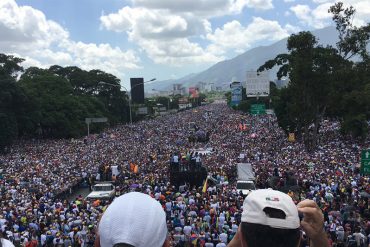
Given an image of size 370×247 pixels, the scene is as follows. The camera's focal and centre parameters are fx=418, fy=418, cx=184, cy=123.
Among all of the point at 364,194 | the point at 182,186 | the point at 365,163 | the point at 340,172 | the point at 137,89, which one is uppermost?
the point at 137,89

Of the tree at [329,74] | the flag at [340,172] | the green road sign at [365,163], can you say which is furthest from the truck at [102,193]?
the tree at [329,74]

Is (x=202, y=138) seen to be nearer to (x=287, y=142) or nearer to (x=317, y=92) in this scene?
(x=287, y=142)

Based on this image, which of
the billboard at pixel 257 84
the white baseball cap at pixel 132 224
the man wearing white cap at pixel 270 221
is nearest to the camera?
the white baseball cap at pixel 132 224

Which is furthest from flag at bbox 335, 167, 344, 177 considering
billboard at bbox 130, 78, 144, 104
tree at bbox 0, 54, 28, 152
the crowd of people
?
billboard at bbox 130, 78, 144, 104

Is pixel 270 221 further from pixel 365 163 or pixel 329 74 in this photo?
pixel 329 74

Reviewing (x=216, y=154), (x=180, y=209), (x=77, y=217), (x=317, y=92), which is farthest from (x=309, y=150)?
(x=77, y=217)

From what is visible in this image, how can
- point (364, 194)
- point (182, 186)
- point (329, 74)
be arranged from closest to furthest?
point (364, 194)
point (182, 186)
point (329, 74)

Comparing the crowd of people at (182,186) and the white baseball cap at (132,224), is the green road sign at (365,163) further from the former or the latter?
the white baseball cap at (132,224)

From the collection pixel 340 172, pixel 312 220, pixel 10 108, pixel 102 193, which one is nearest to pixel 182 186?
pixel 102 193
